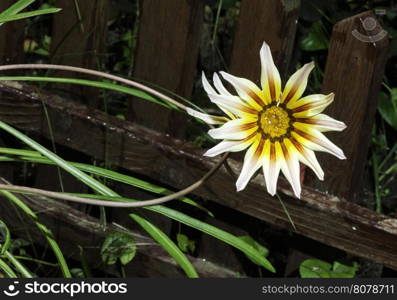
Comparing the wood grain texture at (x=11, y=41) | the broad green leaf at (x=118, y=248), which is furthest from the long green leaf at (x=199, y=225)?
the wood grain texture at (x=11, y=41)

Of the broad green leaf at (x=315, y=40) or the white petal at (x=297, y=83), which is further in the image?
the broad green leaf at (x=315, y=40)

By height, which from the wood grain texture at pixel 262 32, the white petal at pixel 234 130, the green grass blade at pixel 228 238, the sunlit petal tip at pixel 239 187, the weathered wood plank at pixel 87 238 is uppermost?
the wood grain texture at pixel 262 32

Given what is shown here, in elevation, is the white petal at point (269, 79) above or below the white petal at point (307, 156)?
above

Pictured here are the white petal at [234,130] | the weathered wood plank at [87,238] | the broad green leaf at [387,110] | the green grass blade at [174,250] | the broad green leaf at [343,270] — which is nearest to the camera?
the white petal at [234,130]

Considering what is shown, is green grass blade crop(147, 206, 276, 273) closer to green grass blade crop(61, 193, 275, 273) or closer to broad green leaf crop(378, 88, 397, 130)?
green grass blade crop(61, 193, 275, 273)

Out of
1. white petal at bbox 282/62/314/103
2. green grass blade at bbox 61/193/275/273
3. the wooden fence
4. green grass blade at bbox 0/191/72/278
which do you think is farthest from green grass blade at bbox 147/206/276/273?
the wooden fence

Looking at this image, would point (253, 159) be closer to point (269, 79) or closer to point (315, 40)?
point (269, 79)

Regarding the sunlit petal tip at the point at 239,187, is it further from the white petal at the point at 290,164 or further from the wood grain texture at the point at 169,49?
the wood grain texture at the point at 169,49
